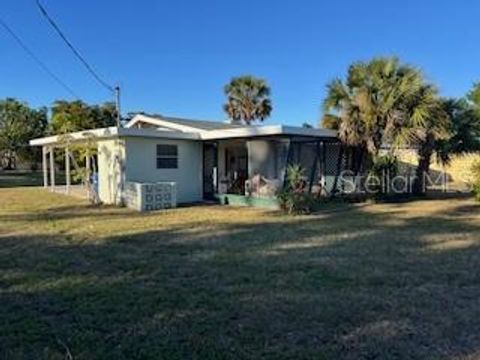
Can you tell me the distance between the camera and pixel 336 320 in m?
4.68

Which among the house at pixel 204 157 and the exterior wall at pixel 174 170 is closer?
the house at pixel 204 157

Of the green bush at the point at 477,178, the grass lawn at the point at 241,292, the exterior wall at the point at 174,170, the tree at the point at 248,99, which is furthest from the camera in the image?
the tree at the point at 248,99

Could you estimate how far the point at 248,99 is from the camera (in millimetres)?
35625

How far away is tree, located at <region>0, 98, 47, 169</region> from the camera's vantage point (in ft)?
142

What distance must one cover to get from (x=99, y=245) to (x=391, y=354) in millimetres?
6142

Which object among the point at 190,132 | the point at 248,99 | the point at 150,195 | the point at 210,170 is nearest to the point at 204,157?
the point at 210,170

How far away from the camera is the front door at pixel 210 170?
1886 cm

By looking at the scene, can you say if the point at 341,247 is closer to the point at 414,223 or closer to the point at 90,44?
the point at 414,223

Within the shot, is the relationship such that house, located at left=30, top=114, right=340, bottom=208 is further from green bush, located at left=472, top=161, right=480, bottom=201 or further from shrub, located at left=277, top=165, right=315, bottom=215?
green bush, located at left=472, top=161, right=480, bottom=201

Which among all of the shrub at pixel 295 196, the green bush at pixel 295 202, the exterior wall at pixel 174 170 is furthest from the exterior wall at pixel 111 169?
the green bush at pixel 295 202

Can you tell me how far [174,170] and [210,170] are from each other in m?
2.00

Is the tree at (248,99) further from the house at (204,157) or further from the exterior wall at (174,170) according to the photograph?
the exterior wall at (174,170)

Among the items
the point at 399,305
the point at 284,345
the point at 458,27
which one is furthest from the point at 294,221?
the point at 458,27

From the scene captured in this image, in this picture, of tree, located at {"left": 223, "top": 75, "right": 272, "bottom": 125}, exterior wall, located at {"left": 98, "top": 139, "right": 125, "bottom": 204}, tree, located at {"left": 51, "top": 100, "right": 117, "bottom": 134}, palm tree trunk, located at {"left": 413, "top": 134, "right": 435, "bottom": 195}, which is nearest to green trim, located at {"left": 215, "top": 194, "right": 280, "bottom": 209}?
exterior wall, located at {"left": 98, "top": 139, "right": 125, "bottom": 204}
